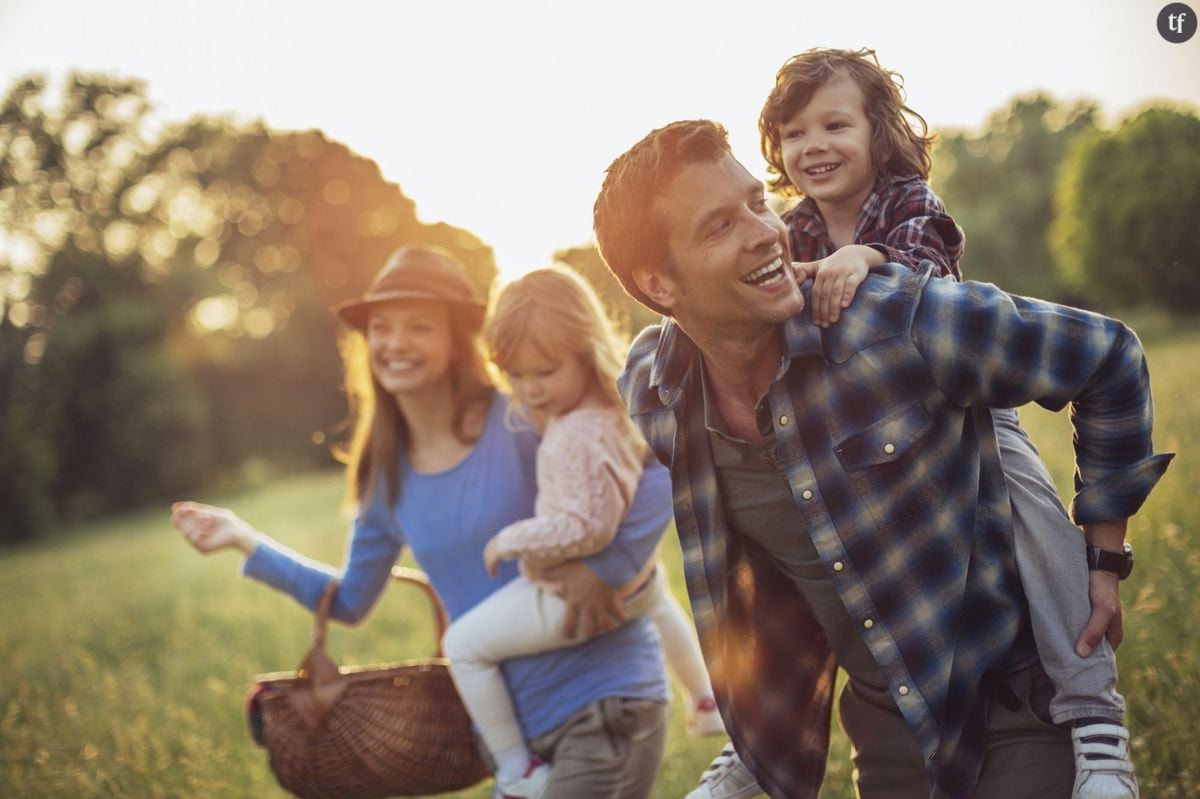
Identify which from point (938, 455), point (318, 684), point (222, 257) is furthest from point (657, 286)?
point (222, 257)

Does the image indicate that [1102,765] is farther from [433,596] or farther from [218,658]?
[218,658]

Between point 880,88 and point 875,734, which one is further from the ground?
point 880,88

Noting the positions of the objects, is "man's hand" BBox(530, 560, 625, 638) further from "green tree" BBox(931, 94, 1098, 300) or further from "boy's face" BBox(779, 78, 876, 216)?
"green tree" BBox(931, 94, 1098, 300)

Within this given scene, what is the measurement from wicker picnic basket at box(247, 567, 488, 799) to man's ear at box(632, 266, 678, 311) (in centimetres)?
183

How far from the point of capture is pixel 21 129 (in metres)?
37.5

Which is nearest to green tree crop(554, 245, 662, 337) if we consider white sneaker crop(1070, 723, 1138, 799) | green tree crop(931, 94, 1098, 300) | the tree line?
white sneaker crop(1070, 723, 1138, 799)

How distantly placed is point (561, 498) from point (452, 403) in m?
0.91

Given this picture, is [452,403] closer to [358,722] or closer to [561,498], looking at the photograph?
[561,498]

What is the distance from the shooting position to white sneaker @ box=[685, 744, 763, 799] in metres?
2.89

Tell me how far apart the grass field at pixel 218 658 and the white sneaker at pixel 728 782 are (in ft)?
5.20

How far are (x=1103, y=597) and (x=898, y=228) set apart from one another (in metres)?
1.08

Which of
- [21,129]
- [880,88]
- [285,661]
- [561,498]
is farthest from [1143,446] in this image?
[21,129]

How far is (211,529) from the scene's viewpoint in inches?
163

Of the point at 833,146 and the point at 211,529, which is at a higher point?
the point at 833,146
